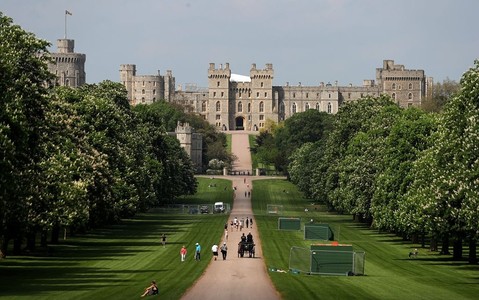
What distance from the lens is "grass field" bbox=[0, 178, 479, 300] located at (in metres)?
46.5

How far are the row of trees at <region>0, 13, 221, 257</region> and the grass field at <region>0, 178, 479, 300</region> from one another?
6.53ft

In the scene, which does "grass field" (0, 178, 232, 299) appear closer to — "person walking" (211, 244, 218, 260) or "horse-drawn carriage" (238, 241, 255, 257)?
"person walking" (211, 244, 218, 260)

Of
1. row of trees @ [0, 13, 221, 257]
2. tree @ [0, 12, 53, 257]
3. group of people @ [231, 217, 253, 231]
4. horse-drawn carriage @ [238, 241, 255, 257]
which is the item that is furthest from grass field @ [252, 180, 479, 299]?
tree @ [0, 12, 53, 257]

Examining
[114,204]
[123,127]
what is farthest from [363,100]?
[114,204]

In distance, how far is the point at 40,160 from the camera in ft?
200

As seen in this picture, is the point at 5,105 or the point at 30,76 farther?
the point at 30,76

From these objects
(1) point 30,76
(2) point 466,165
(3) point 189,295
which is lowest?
(3) point 189,295

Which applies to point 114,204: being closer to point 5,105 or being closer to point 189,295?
point 5,105

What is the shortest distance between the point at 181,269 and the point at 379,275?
9238mm

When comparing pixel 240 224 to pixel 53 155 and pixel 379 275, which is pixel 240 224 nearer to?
pixel 53 155

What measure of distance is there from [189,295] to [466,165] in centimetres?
1733

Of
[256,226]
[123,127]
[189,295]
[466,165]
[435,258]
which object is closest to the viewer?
[189,295]

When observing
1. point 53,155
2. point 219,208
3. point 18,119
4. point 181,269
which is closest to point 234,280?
point 181,269

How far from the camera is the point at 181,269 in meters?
58.6
